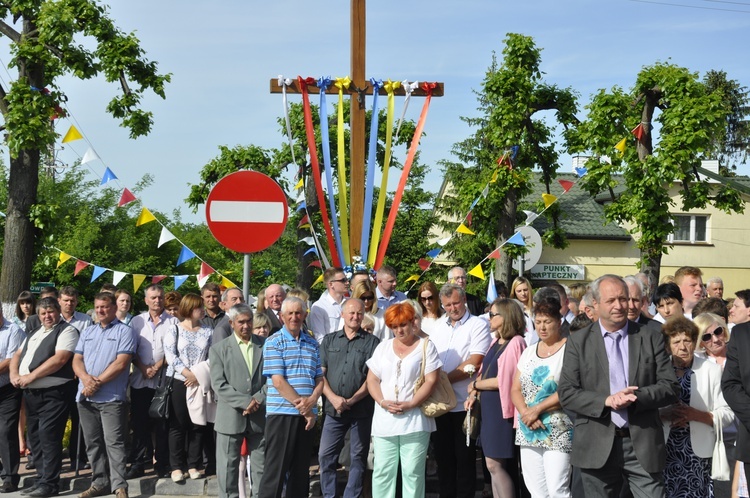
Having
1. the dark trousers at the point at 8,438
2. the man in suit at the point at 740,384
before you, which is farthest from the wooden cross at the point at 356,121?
the man in suit at the point at 740,384

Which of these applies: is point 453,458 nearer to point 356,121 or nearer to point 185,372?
point 185,372

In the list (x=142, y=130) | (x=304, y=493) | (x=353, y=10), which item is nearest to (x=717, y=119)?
(x=353, y=10)

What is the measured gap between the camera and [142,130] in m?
14.1

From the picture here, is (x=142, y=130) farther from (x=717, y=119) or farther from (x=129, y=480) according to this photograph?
(x=717, y=119)

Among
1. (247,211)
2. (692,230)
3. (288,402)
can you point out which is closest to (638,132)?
(288,402)

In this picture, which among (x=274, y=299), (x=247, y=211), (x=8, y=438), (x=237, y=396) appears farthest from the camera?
(x=8, y=438)

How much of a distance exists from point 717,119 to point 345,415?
43.6 ft

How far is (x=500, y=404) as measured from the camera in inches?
318

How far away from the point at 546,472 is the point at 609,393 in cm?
121

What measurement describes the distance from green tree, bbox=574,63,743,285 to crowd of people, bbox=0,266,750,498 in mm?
8479

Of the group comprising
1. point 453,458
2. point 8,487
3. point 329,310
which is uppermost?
point 329,310

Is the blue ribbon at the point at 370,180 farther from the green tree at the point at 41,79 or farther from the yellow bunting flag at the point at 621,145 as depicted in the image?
the yellow bunting flag at the point at 621,145

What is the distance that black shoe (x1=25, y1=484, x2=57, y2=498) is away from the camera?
30.8 ft

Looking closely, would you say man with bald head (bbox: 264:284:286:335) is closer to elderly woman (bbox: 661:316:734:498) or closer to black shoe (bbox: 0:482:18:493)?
black shoe (bbox: 0:482:18:493)
